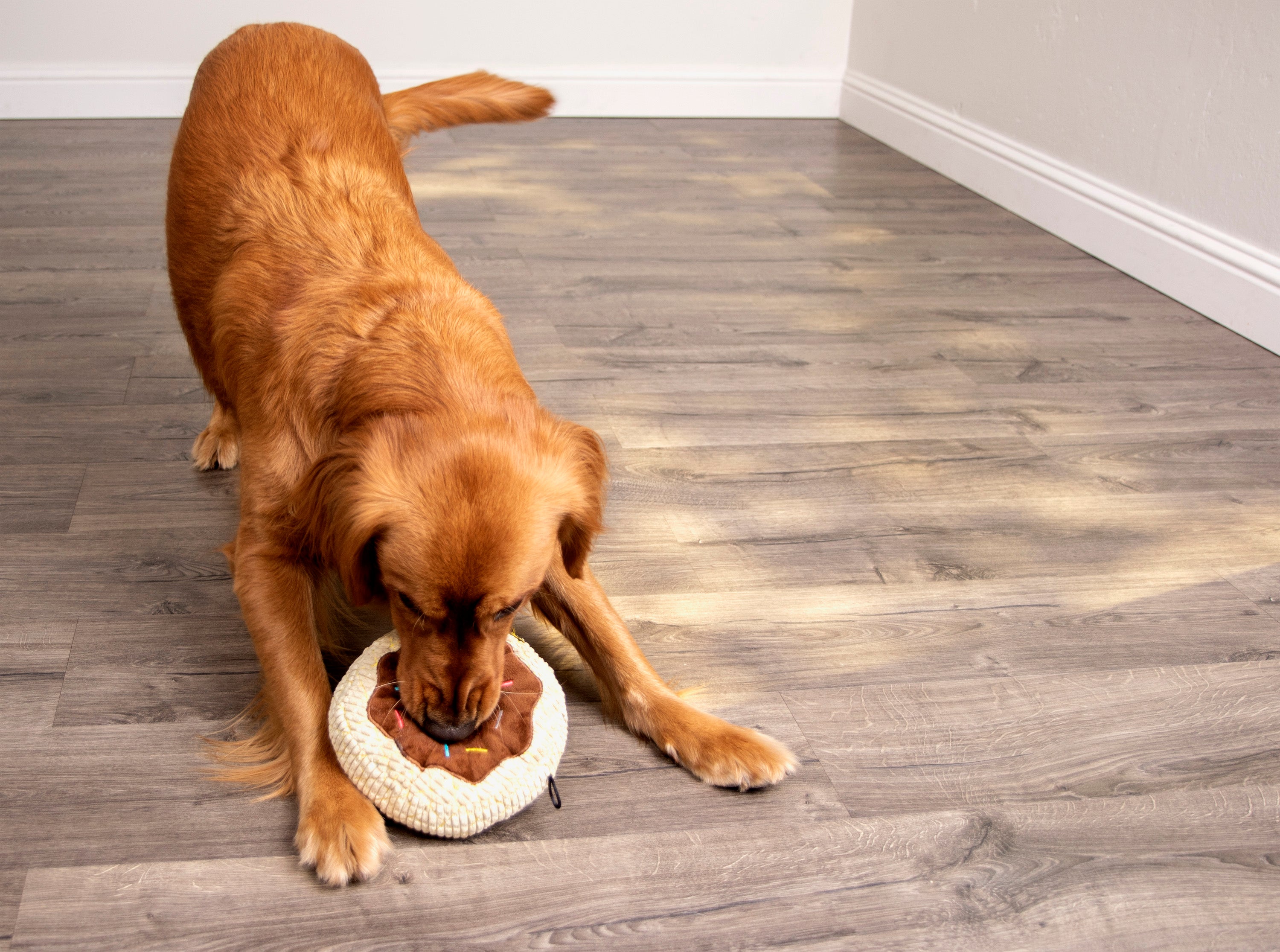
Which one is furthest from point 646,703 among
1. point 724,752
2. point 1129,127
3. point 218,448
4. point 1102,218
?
point 1129,127

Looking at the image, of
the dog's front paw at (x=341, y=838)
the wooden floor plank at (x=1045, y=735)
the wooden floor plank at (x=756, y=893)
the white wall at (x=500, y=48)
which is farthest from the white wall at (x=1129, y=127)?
the dog's front paw at (x=341, y=838)

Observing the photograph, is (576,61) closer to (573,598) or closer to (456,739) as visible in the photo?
(573,598)

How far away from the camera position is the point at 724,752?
160 centimetres

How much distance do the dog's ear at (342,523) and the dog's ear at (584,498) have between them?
0.84ft

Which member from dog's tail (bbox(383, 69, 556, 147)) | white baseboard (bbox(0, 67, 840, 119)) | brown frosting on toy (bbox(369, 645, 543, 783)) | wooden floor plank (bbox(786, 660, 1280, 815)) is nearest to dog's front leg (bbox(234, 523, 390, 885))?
brown frosting on toy (bbox(369, 645, 543, 783))

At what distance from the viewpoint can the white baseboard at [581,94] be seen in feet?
17.8

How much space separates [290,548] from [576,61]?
16.2 feet

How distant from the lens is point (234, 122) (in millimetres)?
2076

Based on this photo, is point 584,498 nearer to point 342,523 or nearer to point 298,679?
point 342,523

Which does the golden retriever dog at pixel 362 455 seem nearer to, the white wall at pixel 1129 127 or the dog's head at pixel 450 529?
the dog's head at pixel 450 529

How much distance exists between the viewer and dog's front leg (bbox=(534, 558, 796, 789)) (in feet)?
5.24

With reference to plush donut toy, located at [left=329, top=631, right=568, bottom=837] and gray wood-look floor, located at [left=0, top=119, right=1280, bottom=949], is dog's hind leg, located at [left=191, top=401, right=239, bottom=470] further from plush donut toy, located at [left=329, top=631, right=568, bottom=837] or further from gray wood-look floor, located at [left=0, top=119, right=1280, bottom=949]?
plush donut toy, located at [left=329, top=631, right=568, bottom=837]

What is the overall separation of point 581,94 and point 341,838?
526 cm

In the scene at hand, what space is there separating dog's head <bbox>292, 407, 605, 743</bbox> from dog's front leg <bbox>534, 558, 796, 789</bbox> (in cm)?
29
